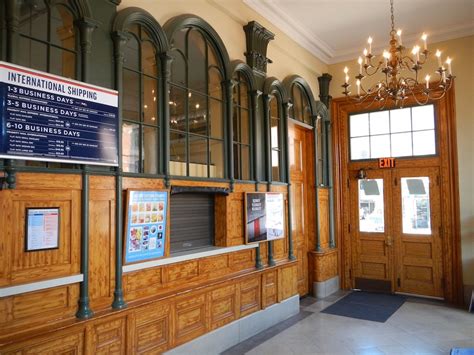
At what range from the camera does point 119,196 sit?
305 centimetres

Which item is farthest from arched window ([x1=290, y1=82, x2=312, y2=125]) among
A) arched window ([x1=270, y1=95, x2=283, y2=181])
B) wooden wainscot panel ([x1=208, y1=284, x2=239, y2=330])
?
wooden wainscot panel ([x1=208, y1=284, x2=239, y2=330])

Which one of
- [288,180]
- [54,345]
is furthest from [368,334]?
[54,345]

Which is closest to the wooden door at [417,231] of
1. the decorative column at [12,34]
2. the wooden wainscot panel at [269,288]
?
the wooden wainscot panel at [269,288]

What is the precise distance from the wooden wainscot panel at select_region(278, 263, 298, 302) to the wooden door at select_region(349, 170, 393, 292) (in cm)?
190

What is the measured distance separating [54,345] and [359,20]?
5.56 meters

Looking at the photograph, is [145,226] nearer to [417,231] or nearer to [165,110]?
[165,110]

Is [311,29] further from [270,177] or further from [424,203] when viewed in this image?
[424,203]

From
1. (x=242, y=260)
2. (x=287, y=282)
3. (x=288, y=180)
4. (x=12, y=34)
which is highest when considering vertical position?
(x=12, y=34)

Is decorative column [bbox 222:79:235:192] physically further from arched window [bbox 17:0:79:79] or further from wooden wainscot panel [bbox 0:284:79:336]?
wooden wainscot panel [bbox 0:284:79:336]

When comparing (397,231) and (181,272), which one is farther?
(397,231)

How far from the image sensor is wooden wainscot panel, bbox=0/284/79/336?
2371mm

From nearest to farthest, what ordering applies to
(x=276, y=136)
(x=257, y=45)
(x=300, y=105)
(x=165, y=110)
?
1. (x=165, y=110)
2. (x=257, y=45)
3. (x=276, y=136)
4. (x=300, y=105)

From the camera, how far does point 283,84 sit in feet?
18.1

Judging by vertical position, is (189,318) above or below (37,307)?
below
